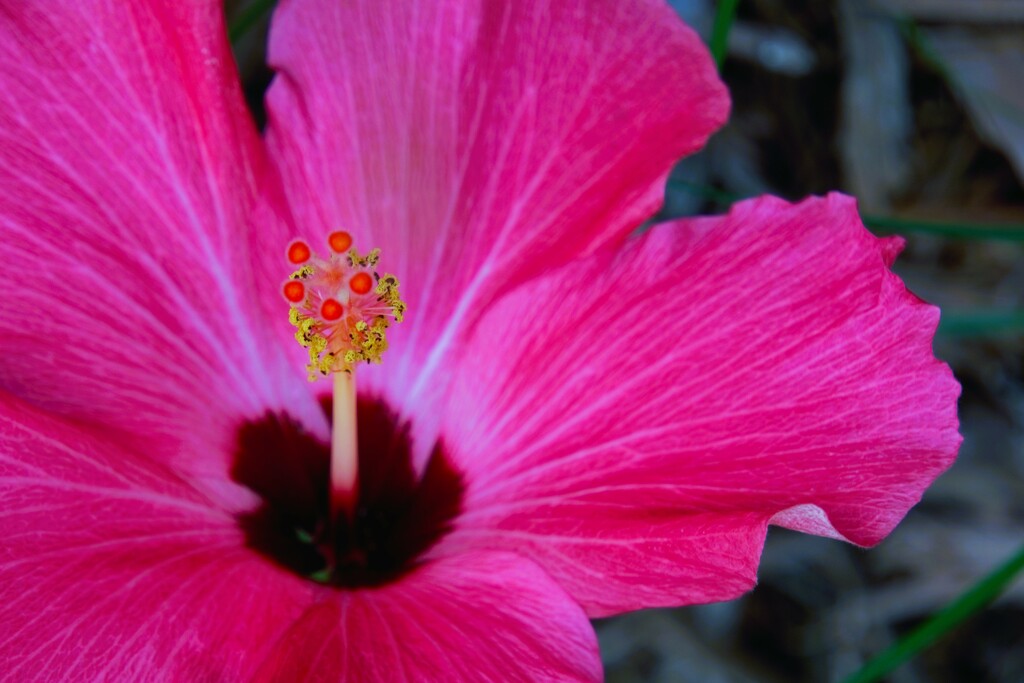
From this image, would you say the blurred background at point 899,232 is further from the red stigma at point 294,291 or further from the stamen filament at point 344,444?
the red stigma at point 294,291

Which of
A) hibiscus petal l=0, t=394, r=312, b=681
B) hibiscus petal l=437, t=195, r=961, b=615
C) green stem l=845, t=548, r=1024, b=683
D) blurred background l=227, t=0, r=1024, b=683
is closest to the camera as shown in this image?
hibiscus petal l=0, t=394, r=312, b=681

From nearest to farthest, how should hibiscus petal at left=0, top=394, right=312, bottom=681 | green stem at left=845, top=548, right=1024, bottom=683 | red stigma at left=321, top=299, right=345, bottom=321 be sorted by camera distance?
hibiscus petal at left=0, top=394, right=312, bottom=681 → red stigma at left=321, top=299, right=345, bottom=321 → green stem at left=845, top=548, right=1024, bottom=683

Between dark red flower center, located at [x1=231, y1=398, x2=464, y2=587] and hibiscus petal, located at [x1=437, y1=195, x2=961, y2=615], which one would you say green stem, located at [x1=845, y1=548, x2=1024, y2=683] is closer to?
hibiscus petal, located at [x1=437, y1=195, x2=961, y2=615]

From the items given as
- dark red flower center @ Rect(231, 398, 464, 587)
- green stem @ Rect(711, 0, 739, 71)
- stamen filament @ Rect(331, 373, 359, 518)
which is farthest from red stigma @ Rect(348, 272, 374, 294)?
green stem @ Rect(711, 0, 739, 71)

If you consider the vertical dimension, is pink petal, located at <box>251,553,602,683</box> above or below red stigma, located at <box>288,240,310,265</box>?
below

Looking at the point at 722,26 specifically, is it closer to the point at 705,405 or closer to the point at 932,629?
the point at 705,405

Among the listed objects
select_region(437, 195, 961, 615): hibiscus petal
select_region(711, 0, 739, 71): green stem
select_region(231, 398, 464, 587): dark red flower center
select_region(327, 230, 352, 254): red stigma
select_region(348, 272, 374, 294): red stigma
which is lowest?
select_region(231, 398, 464, 587): dark red flower center

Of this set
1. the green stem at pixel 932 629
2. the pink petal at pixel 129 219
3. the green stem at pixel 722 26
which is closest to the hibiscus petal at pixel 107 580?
the pink petal at pixel 129 219

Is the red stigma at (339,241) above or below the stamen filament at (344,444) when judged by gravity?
above
